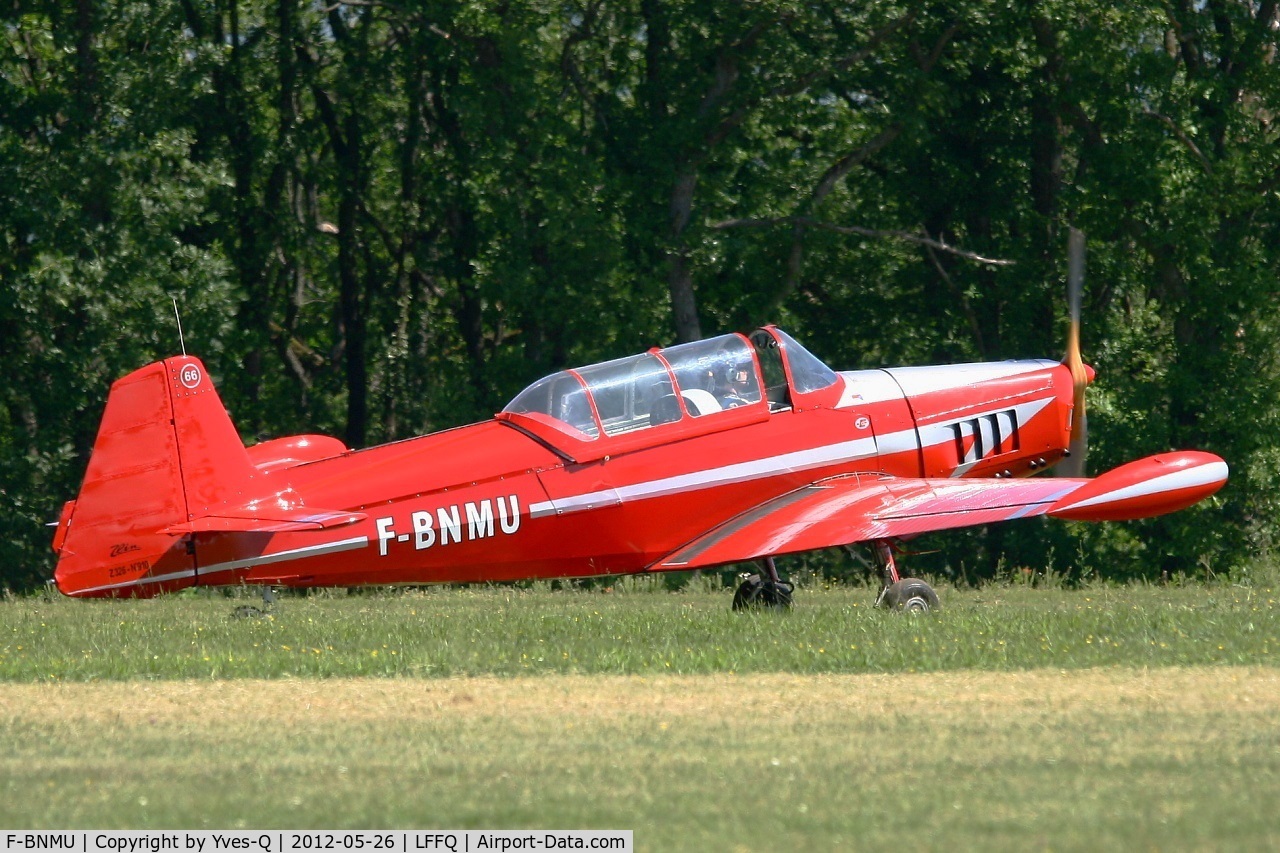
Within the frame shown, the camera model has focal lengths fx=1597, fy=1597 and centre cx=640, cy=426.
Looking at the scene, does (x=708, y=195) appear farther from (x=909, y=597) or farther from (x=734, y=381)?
(x=909, y=597)

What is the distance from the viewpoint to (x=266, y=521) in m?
11.1

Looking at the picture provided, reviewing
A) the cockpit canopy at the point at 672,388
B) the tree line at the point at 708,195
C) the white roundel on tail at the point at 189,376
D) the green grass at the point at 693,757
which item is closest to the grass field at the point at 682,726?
the green grass at the point at 693,757

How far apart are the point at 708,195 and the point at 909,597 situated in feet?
38.6

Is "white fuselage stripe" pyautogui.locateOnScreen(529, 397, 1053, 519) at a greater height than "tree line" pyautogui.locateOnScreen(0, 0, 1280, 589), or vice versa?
"tree line" pyautogui.locateOnScreen(0, 0, 1280, 589)

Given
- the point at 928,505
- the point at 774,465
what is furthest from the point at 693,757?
the point at 774,465

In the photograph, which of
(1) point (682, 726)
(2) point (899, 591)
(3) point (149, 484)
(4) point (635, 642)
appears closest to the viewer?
(1) point (682, 726)

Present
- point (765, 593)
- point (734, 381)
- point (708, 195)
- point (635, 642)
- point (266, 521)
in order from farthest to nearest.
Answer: point (708, 195), point (765, 593), point (734, 381), point (266, 521), point (635, 642)

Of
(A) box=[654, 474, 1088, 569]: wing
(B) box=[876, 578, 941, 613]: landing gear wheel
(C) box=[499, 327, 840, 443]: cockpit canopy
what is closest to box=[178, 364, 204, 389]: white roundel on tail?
(C) box=[499, 327, 840, 443]: cockpit canopy

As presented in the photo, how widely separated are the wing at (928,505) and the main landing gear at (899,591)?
0.38 m

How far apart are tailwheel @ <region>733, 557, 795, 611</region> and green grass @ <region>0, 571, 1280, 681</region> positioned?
8.7 inches

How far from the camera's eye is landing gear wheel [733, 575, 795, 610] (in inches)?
502

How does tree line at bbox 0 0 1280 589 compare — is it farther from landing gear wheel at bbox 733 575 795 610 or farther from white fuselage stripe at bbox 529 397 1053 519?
landing gear wheel at bbox 733 575 795 610

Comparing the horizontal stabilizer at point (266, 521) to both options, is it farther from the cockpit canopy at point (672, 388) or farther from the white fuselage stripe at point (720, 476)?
the cockpit canopy at point (672, 388)

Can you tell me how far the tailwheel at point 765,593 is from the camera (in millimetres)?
12696
